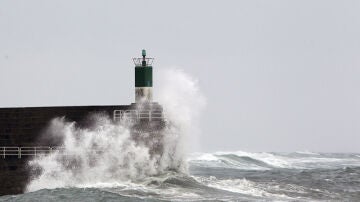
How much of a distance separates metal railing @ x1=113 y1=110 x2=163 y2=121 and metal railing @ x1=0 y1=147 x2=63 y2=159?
2356mm

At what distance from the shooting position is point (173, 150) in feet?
104

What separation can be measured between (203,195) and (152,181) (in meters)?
2.62

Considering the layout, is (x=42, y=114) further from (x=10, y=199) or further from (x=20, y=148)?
(x=10, y=199)

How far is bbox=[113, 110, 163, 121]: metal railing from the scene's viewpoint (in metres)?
30.4

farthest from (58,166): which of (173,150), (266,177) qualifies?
(266,177)

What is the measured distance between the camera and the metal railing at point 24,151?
29.3 metres

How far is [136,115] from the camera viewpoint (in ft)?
100

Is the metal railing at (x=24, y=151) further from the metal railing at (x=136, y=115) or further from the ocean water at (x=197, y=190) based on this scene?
the metal railing at (x=136, y=115)

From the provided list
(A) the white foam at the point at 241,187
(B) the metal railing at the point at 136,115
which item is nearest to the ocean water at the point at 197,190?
(A) the white foam at the point at 241,187

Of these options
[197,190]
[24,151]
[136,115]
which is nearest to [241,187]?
[197,190]

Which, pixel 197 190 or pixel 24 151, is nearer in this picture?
pixel 197 190

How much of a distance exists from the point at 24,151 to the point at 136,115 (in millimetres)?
3852

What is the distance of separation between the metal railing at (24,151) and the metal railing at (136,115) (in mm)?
2356

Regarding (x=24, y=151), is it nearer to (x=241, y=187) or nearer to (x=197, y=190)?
(x=197, y=190)
